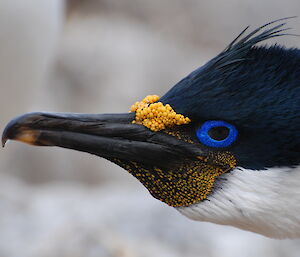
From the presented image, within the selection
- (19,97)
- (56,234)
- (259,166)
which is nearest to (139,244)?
(56,234)

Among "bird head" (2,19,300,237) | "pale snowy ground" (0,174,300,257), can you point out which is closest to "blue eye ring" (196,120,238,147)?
"bird head" (2,19,300,237)

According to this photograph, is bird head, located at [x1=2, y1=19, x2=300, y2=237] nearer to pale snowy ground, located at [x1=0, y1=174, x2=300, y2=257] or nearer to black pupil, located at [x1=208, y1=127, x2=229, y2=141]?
black pupil, located at [x1=208, y1=127, x2=229, y2=141]

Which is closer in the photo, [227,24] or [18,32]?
[18,32]

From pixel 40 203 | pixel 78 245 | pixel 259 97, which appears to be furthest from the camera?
pixel 40 203

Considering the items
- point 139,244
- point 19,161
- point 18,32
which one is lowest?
point 139,244

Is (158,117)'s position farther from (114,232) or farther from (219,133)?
(114,232)

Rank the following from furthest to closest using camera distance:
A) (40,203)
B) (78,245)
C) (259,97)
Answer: (40,203), (78,245), (259,97)

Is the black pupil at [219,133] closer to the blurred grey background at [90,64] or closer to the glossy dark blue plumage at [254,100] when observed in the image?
the glossy dark blue plumage at [254,100]

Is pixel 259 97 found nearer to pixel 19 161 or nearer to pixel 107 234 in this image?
pixel 107 234
